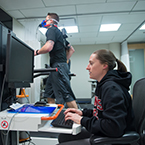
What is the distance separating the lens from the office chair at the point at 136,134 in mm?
630

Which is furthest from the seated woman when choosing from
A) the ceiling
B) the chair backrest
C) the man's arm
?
the ceiling

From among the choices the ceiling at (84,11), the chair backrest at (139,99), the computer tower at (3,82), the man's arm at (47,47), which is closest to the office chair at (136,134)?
the chair backrest at (139,99)

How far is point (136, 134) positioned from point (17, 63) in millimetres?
811

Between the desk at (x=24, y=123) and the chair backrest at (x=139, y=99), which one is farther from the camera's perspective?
the chair backrest at (x=139, y=99)

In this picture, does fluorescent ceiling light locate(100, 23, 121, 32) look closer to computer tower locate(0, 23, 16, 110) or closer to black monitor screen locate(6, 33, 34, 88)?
black monitor screen locate(6, 33, 34, 88)

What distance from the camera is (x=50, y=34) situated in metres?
1.62

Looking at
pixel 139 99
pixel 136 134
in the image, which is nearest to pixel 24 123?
pixel 136 134

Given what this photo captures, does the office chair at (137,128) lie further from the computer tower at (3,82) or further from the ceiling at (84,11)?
the ceiling at (84,11)

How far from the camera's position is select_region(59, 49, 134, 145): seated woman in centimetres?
63

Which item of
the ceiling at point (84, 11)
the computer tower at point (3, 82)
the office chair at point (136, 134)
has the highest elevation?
the ceiling at point (84, 11)

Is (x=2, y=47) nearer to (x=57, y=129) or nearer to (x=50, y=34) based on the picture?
(x=57, y=129)

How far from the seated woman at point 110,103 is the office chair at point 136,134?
3 cm

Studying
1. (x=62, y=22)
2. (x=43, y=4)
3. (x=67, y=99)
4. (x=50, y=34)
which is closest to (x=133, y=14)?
(x=62, y=22)

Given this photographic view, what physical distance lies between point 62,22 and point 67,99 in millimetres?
2469
